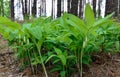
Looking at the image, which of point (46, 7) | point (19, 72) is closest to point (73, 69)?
point (19, 72)

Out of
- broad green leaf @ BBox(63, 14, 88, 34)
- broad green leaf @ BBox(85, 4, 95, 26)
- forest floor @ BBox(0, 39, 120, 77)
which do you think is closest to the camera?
broad green leaf @ BBox(85, 4, 95, 26)

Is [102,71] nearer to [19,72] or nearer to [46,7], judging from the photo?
[19,72]

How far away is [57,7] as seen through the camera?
15188 mm

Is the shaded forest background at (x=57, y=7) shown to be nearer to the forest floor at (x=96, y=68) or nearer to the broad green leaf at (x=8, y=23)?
the forest floor at (x=96, y=68)

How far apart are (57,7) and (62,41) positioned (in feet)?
42.4

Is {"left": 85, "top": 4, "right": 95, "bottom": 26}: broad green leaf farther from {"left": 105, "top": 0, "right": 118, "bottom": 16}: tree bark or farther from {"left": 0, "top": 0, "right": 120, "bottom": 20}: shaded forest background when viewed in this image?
{"left": 105, "top": 0, "right": 118, "bottom": 16}: tree bark

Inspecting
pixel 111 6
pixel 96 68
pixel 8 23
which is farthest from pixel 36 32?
pixel 111 6

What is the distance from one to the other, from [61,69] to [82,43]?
1.23ft

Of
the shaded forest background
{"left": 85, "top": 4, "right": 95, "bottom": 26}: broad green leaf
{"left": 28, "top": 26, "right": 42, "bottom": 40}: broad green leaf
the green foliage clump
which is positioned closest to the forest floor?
the green foliage clump

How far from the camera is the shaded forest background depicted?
8034mm

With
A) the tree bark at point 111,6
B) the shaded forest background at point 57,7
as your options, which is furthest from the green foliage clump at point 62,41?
the tree bark at point 111,6

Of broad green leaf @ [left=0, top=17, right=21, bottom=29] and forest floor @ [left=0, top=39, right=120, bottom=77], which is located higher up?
broad green leaf @ [left=0, top=17, right=21, bottom=29]

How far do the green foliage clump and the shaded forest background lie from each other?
5018mm

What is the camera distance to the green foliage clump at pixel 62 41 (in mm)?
2207
